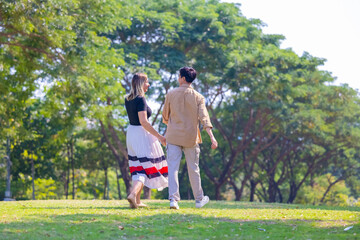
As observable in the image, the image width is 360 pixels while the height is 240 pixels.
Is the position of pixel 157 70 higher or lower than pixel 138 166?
higher

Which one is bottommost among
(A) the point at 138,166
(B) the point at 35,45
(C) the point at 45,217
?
(C) the point at 45,217

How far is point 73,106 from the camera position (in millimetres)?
15867

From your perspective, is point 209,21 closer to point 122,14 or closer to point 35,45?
point 122,14

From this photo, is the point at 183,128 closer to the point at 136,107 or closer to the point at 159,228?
the point at 136,107

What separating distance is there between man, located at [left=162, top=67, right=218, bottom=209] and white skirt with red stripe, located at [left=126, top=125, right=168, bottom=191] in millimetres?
187

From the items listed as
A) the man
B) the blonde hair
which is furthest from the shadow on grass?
the blonde hair

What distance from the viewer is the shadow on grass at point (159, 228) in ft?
18.5

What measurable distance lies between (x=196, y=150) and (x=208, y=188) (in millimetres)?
27172

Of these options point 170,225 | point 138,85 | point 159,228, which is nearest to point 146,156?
point 138,85

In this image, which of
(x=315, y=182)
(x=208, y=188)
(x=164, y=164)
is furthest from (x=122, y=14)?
(x=315, y=182)

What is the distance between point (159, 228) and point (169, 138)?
2.18 metres

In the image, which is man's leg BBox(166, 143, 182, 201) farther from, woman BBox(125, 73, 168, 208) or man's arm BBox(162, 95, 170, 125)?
man's arm BBox(162, 95, 170, 125)

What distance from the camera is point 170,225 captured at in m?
6.32

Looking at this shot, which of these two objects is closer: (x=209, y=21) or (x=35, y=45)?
(x=35, y=45)
